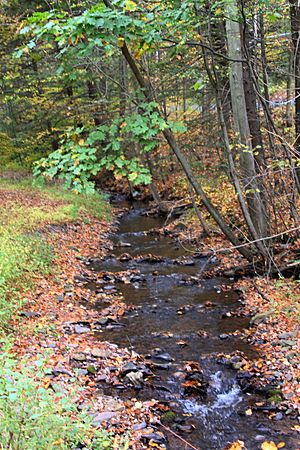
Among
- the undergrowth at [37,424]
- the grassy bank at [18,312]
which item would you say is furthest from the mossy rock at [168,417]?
the grassy bank at [18,312]

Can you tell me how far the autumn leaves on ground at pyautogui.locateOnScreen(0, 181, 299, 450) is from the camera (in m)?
3.61

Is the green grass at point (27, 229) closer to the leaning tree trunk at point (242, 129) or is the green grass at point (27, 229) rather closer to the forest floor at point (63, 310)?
the forest floor at point (63, 310)

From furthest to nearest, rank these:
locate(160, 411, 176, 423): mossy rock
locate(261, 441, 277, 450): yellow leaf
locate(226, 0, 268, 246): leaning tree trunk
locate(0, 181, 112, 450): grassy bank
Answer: locate(226, 0, 268, 246): leaning tree trunk < locate(160, 411, 176, 423): mossy rock < locate(261, 441, 277, 450): yellow leaf < locate(0, 181, 112, 450): grassy bank

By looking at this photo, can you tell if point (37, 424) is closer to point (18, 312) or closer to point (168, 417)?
point (168, 417)

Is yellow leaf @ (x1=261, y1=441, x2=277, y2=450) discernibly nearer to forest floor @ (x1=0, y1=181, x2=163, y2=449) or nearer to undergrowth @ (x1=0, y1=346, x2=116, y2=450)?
forest floor @ (x1=0, y1=181, x2=163, y2=449)

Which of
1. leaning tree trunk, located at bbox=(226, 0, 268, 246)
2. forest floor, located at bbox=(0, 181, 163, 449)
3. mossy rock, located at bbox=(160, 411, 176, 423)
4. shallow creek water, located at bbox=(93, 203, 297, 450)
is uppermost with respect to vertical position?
leaning tree trunk, located at bbox=(226, 0, 268, 246)

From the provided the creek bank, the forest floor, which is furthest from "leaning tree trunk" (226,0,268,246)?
the forest floor

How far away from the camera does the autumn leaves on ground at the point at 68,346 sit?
361 centimetres

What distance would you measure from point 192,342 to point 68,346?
2.10 metres

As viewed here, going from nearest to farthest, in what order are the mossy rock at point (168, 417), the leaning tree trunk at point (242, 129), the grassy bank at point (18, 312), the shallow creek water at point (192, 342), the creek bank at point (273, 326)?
the grassy bank at point (18, 312) → the shallow creek water at point (192, 342) → the mossy rock at point (168, 417) → the creek bank at point (273, 326) → the leaning tree trunk at point (242, 129)

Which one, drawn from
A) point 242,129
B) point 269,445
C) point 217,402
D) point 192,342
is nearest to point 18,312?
point 192,342

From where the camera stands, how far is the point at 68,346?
6363 millimetres

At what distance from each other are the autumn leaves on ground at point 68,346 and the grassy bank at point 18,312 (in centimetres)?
1

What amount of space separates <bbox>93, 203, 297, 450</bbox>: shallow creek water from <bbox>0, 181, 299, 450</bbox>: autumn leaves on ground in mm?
256
